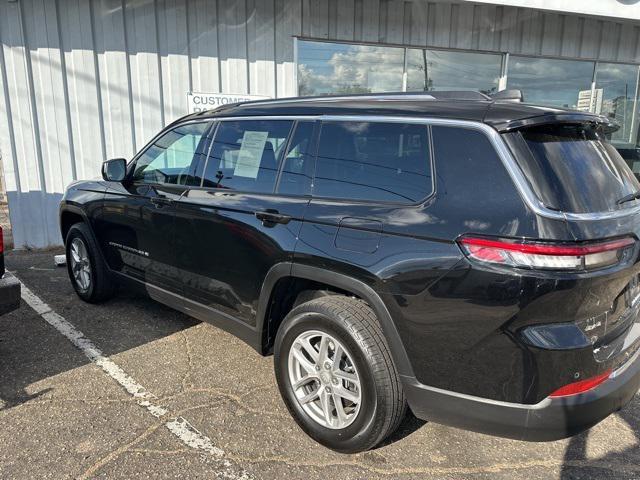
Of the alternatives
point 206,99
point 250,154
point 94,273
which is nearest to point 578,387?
point 250,154

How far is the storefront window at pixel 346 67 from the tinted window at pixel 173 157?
441 cm

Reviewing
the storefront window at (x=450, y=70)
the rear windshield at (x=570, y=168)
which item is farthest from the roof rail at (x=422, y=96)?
the storefront window at (x=450, y=70)

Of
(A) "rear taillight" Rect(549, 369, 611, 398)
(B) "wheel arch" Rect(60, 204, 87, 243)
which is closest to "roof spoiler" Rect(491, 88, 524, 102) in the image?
(A) "rear taillight" Rect(549, 369, 611, 398)

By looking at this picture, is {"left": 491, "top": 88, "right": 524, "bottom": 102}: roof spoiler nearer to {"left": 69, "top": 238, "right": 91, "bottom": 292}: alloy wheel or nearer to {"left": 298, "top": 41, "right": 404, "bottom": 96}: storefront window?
{"left": 69, "top": 238, "right": 91, "bottom": 292}: alloy wheel

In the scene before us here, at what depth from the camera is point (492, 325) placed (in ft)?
6.73

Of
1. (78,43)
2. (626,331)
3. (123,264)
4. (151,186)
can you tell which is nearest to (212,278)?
(151,186)

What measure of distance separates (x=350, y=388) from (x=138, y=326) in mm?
2484

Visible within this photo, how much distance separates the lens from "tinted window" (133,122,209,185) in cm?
373

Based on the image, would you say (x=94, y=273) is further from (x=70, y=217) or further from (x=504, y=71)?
(x=504, y=71)

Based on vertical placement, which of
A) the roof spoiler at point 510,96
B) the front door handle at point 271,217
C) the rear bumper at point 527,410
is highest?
the roof spoiler at point 510,96

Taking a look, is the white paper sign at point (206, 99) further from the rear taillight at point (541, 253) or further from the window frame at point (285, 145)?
the rear taillight at point (541, 253)

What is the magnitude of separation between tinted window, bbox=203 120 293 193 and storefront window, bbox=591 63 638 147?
28.8ft

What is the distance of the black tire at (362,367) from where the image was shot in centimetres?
241

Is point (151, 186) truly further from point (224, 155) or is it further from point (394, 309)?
point (394, 309)
